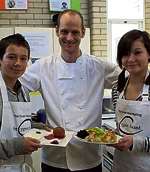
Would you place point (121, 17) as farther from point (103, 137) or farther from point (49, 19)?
point (103, 137)

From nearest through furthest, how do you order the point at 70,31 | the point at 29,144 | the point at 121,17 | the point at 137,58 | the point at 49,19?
the point at 29,144
the point at 137,58
the point at 70,31
the point at 49,19
the point at 121,17

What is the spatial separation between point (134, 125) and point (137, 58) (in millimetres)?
304

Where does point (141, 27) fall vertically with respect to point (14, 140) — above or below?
above

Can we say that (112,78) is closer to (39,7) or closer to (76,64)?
(76,64)

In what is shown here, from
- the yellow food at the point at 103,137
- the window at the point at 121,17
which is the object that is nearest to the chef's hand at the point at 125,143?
the yellow food at the point at 103,137

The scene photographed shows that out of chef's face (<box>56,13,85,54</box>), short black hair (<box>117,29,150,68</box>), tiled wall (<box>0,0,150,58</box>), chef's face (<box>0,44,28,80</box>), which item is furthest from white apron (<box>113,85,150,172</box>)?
tiled wall (<box>0,0,150,58</box>)

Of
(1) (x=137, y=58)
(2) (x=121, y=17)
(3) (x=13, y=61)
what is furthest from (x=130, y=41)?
(2) (x=121, y=17)

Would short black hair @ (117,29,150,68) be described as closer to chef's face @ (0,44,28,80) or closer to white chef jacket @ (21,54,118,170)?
white chef jacket @ (21,54,118,170)

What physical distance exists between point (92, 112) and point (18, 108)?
41cm

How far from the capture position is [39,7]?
159 inches

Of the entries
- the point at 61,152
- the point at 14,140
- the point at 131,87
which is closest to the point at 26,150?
the point at 14,140

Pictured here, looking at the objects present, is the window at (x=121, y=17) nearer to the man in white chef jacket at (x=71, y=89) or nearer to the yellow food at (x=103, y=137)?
the man in white chef jacket at (x=71, y=89)

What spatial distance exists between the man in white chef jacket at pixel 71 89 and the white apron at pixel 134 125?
19 cm

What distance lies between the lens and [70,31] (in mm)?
1825
